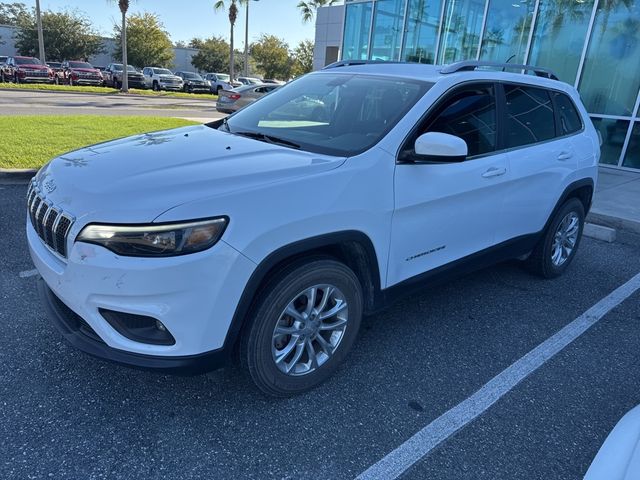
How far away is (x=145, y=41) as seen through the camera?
49.1 m

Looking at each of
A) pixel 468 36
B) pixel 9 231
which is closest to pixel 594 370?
pixel 9 231

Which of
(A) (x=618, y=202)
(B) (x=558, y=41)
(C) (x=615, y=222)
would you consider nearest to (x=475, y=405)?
(C) (x=615, y=222)

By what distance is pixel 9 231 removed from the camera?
4672 mm

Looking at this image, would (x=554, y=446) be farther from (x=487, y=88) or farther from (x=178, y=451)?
(x=487, y=88)

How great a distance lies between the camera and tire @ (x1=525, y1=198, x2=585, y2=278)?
4.30m

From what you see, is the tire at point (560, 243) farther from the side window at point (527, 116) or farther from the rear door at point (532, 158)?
the side window at point (527, 116)

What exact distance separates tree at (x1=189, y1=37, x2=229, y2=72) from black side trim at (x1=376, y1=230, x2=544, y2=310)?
193 feet

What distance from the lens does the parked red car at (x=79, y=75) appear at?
30.7 meters

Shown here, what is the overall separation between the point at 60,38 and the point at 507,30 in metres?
48.7

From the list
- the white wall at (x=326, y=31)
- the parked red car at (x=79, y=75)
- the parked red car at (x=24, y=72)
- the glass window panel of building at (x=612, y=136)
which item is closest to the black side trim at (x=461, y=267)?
the glass window panel of building at (x=612, y=136)

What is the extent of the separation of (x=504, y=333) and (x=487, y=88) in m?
1.77

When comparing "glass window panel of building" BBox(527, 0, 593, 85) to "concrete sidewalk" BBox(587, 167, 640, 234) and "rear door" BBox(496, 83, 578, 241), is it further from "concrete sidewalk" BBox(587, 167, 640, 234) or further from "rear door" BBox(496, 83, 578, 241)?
"rear door" BBox(496, 83, 578, 241)

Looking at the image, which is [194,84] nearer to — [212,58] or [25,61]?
[25,61]

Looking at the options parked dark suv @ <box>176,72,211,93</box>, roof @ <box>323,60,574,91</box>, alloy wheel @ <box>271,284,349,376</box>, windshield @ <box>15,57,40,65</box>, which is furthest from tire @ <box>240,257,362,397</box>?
parked dark suv @ <box>176,72,211,93</box>
